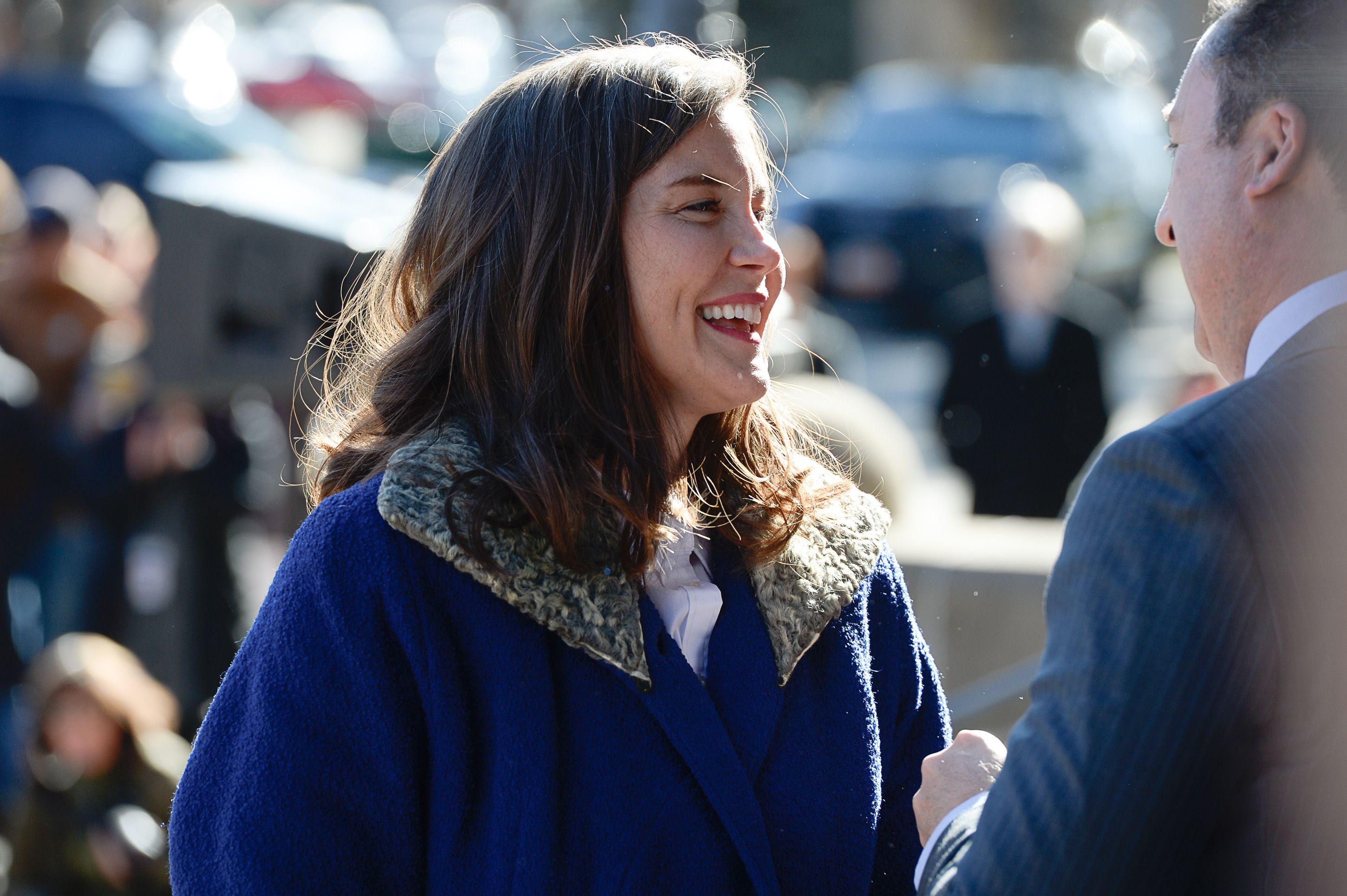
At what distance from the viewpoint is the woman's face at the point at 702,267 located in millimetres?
1874

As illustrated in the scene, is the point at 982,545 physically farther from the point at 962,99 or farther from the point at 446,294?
the point at 962,99

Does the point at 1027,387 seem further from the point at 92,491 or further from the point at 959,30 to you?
the point at 959,30

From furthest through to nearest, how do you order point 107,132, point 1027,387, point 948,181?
point 948,181
point 107,132
point 1027,387

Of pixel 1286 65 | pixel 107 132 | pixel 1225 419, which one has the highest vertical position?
pixel 107 132

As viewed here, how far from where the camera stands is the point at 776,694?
181 centimetres

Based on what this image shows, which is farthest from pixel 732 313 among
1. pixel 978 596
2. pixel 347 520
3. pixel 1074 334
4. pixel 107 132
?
Result: pixel 107 132

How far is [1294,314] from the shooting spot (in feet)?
4.50

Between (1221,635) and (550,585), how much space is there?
78 centimetres

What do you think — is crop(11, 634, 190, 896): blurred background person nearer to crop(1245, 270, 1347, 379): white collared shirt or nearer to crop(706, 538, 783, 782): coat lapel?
crop(706, 538, 783, 782): coat lapel

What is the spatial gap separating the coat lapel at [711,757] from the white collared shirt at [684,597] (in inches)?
3.3

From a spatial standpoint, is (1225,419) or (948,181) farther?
(948,181)

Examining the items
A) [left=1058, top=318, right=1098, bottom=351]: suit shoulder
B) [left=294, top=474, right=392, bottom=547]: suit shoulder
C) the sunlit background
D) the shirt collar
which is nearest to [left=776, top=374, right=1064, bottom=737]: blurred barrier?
the sunlit background

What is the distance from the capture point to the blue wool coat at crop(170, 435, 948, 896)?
1.57m

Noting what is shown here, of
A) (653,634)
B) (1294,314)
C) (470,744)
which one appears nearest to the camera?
(1294,314)
